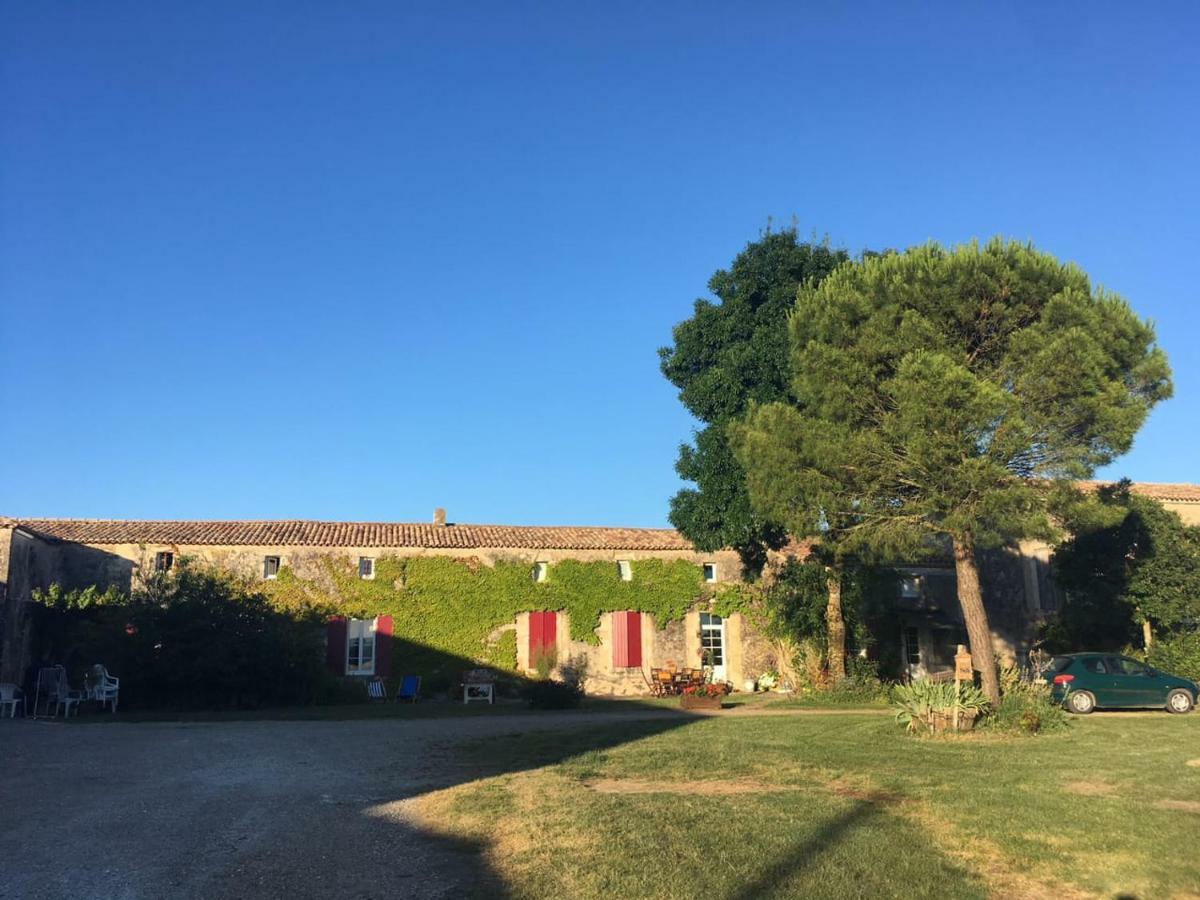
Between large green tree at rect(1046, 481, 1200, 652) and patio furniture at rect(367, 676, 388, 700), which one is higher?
large green tree at rect(1046, 481, 1200, 652)

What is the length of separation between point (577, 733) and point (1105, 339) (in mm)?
10298

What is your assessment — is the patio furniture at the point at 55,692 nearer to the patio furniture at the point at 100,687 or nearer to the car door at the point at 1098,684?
the patio furniture at the point at 100,687

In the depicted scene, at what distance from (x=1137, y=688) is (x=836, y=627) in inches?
250

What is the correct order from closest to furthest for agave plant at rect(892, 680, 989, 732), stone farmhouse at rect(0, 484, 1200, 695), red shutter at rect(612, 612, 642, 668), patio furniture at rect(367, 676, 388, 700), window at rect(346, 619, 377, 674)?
agave plant at rect(892, 680, 989, 732) → patio furniture at rect(367, 676, 388, 700) → stone farmhouse at rect(0, 484, 1200, 695) → window at rect(346, 619, 377, 674) → red shutter at rect(612, 612, 642, 668)

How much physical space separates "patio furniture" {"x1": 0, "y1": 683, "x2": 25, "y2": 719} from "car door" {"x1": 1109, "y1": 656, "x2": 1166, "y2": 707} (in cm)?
2313

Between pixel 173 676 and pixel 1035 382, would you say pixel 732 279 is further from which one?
pixel 173 676

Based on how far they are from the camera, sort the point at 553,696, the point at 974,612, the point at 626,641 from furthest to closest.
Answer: the point at 626,641 < the point at 553,696 < the point at 974,612

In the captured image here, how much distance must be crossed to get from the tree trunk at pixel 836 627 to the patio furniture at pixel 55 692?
56.2 feet

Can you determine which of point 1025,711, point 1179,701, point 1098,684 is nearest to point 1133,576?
point 1179,701

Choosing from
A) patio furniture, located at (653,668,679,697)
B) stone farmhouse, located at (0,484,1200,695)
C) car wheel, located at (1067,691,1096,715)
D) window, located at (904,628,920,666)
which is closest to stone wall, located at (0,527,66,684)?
stone farmhouse, located at (0,484,1200,695)

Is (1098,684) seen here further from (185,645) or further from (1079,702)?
(185,645)

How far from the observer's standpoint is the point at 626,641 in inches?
1029

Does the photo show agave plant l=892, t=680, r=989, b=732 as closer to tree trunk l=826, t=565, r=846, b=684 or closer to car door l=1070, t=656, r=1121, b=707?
car door l=1070, t=656, r=1121, b=707

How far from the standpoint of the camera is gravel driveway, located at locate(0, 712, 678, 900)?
575 cm
